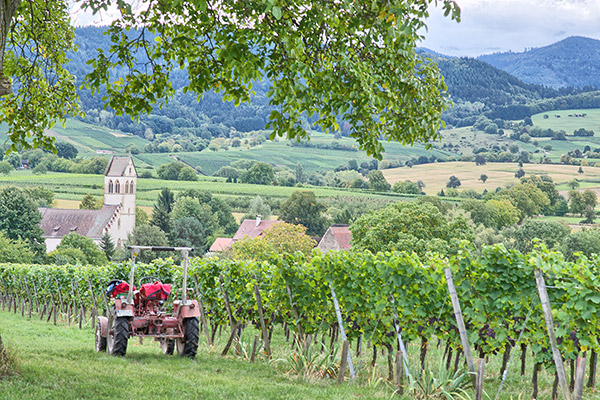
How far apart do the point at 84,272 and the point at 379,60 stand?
15299mm

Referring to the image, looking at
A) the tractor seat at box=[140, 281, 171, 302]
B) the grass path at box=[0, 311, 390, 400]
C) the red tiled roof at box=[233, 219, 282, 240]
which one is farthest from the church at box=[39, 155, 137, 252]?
the grass path at box=[0, 311, 390, 400]

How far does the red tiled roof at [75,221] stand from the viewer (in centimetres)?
11156

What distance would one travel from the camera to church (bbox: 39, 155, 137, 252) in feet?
367

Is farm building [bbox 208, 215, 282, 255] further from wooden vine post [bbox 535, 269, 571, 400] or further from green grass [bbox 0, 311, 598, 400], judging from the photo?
wooden vine post [bbox 535, 269, 571, 400]

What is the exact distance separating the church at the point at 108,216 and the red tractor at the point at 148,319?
9964 cm

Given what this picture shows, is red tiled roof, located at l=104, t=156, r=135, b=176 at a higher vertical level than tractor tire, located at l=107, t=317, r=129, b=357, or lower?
lower

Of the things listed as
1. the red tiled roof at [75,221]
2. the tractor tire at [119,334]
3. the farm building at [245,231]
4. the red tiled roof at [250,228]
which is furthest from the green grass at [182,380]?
the red tiled roof at [75,221]

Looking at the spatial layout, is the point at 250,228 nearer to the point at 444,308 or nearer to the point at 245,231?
the point at 245,231

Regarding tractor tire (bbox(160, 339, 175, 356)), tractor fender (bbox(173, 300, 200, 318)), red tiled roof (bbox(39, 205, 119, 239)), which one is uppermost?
tractor fender (bbox(173, 300, 200, 318))

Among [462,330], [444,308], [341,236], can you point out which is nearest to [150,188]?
[341,236]

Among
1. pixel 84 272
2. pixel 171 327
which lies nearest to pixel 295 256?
pixel 171 327

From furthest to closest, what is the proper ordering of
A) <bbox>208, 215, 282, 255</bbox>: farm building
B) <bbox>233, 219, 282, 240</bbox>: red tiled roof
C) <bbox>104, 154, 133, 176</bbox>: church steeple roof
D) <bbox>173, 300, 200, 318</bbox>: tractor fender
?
<bbox>104, 154, 133, 176</bbox>: church steeple roof
<bbox>208, 215, 282, 255</bbox>: farm building
<bbox>233, 219, 282, 240</bbox>: red tiled roof
<bbox>173, 300, 200, 318</bbox>: tractor fender

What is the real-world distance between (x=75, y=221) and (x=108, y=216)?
5.49 metres

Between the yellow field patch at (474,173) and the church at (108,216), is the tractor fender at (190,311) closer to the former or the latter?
the church at (108,216)
